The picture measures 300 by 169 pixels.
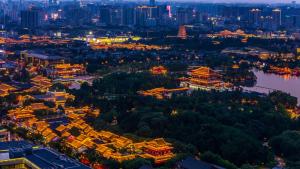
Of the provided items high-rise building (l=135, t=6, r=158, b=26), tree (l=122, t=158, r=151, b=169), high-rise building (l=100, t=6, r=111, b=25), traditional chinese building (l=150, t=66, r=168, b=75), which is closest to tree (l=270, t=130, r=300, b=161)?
tree (l=122, t=158, r=151, b=169)

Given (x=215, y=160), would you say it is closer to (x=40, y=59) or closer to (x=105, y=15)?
(x=40, y=59)

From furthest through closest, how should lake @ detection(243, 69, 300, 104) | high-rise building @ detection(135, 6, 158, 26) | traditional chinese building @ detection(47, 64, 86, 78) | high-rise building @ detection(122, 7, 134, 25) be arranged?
high-rise building @ detection(122, 7, 134, 25), high-rise building @ detection(135, 6, 158, 26), traditional chinese building @ detection(47, 64, 86, 78), lake @ detection(243, 69, 300, 104)

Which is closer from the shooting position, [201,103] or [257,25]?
[201,103]

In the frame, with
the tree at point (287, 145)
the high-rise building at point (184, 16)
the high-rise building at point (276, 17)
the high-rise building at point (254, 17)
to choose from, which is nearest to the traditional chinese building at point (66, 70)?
the tree at point (287, 145)

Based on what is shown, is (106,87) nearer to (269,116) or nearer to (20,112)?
(20,112)

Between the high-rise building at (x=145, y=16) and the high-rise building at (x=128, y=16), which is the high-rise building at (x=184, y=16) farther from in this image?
the high-rise building at (x=128, y=16)

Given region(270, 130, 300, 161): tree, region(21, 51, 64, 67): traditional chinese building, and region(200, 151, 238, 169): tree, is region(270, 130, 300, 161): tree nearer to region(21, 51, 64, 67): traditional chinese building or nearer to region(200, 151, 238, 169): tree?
region(200, 151, 238, 169): tree

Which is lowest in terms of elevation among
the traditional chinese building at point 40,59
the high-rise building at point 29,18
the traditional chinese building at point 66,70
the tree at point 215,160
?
the tree at point 215,160

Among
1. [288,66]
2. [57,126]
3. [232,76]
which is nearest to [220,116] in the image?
[57,126]
